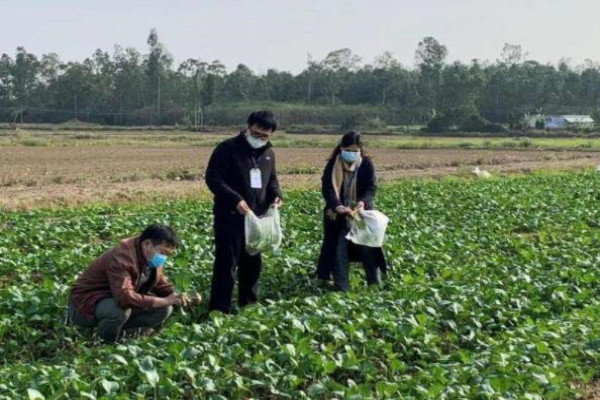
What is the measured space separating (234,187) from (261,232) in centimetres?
50

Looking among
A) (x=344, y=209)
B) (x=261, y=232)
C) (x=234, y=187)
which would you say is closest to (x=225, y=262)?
(x=261, y=232)

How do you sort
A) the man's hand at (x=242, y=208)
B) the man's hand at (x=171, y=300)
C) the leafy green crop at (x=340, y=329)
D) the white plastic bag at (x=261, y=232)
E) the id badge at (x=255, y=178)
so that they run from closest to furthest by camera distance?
1. the leafy green crop at (x=340, y=329)
2. the man's hand at (x=171, y=300)
3. the man's hand at (x=242, y=208)
4. the white plastic bag at (x=261, y=232)
5. the id badge at (x=255, y=178)

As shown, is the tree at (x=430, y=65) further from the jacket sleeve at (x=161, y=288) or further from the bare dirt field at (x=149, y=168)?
the jacket sleeve at (x=161, y=288)

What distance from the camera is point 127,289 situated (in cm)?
628

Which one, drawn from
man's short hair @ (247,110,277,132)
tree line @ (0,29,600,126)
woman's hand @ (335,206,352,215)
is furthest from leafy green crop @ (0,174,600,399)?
tree line @ (0,29,600,126)

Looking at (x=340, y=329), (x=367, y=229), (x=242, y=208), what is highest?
(x=242, y=208)

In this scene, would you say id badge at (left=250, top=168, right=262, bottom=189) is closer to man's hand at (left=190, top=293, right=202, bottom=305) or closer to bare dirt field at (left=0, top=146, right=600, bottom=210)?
man's hand at (left=190, top=293, right=202, bottom=305)

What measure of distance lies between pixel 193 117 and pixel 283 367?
90.6 m

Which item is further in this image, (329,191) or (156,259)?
(329,191)

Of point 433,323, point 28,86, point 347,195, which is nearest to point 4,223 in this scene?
point 347,195

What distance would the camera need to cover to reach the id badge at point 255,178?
298 inches

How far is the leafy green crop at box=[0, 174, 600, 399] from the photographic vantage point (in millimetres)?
5043

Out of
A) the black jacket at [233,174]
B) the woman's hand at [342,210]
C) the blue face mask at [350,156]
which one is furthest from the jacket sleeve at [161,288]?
the blue face mask at [350,156]

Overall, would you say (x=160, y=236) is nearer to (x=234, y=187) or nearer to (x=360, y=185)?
(x=234, y=187)
